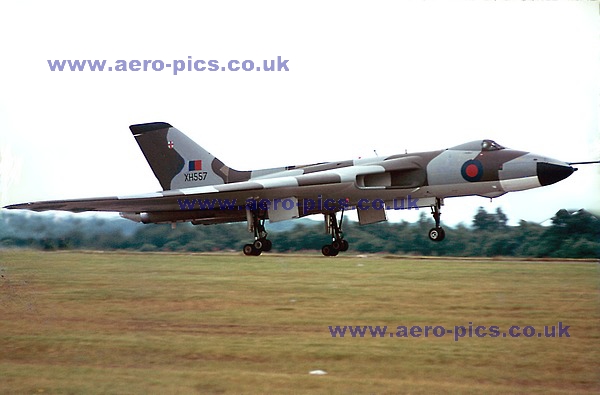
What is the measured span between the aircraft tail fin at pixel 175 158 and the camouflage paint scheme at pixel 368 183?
0.70 meters

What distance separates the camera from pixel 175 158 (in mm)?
18906

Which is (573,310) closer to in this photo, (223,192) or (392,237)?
(392,237)

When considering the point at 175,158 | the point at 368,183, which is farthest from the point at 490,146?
the point at 175,158

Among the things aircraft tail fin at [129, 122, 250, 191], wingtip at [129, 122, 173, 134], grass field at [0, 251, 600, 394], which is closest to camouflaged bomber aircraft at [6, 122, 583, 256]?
aircraft tail fin at [129, 122, 250, 191]

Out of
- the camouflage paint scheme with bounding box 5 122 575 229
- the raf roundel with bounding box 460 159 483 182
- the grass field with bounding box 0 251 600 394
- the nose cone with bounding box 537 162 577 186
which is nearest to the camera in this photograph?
the grass field with bounding box 0 251 600 394

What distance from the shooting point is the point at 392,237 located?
58.4 ft

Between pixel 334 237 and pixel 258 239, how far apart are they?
5.65 ft

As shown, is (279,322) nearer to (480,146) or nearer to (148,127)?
(480,146)

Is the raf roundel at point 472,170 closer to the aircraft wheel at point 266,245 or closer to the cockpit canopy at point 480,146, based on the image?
the cockpit canopy at point 480,146

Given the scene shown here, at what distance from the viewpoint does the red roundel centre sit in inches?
617

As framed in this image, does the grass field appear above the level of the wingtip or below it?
below

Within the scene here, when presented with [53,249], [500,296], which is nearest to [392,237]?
[500,296]

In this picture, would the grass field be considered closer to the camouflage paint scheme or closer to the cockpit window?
the camouflage paint scheme

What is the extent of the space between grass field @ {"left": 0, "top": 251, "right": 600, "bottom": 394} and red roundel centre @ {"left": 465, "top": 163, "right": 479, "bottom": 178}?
186 centimetres
